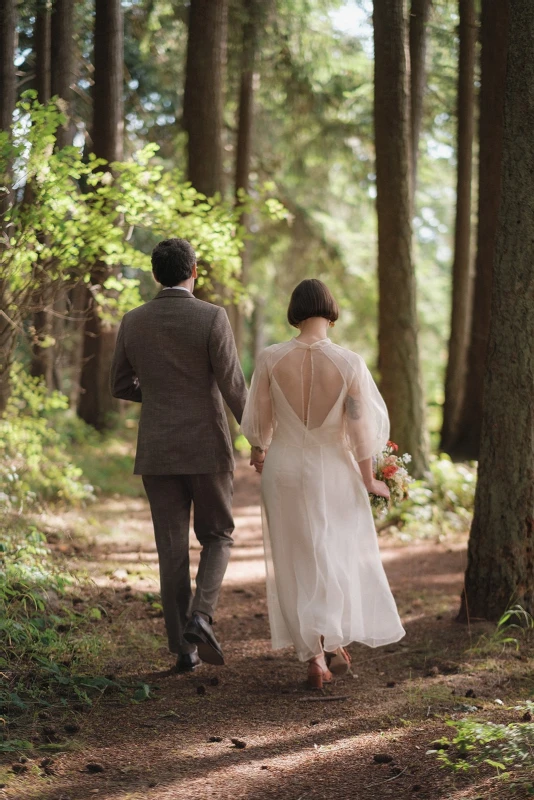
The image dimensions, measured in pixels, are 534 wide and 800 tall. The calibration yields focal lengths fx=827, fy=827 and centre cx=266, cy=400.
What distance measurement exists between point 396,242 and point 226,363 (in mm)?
5452

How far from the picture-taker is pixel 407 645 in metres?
5.95

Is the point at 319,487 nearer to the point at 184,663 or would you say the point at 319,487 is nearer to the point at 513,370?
the point at 184,663

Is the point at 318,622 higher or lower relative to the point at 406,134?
lower

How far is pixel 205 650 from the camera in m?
4.80

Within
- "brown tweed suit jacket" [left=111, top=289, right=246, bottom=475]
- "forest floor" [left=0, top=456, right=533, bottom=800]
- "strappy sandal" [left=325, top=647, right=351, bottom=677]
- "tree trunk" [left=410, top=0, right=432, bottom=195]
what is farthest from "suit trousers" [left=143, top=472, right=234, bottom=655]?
"tree trunk" [left=410, top=0, right=432, bottom=195]

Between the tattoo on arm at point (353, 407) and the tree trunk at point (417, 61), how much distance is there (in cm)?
820

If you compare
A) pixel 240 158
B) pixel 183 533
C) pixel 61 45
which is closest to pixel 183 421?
pixel 183 533

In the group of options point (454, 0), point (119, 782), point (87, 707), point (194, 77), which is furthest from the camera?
point (454, 0)

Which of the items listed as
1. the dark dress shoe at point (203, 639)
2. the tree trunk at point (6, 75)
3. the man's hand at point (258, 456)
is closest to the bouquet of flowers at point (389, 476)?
the man's hand at point (258, 456)

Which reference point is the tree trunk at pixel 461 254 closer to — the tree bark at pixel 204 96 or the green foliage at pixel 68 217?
the tree bark at pixel 204 96

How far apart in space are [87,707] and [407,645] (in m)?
2.53

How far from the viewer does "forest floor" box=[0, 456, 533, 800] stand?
3.44 m

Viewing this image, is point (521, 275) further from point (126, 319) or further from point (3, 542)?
point (3, 542)

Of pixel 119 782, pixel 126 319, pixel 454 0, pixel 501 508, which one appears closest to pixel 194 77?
pixel 454 0
